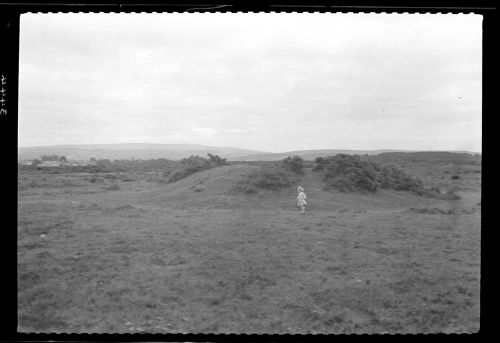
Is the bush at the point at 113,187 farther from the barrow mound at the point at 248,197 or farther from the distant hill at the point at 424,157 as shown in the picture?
the distant hill at the point at 424,157

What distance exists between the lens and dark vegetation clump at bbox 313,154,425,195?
17062 millimetres

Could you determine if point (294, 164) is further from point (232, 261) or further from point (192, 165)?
point (232, 261)

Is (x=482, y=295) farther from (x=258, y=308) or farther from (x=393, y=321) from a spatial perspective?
(x=258, y=308)

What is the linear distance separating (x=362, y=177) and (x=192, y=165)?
860 centimetres

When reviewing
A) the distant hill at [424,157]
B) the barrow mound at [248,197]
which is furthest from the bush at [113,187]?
the distant hill at [424,157]

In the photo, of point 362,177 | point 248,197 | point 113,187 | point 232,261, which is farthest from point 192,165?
point 232,261

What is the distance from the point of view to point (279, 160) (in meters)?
19.1

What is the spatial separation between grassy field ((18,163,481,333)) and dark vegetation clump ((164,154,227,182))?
1.11 meters

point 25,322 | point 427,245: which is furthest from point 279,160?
point 25,322

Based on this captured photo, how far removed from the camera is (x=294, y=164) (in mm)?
18797

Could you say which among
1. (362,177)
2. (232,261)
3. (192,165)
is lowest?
(232,261)

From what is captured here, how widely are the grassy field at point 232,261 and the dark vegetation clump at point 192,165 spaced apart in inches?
43.7

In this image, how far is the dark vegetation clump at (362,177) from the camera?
17062mm

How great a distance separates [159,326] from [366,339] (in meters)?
3.68
